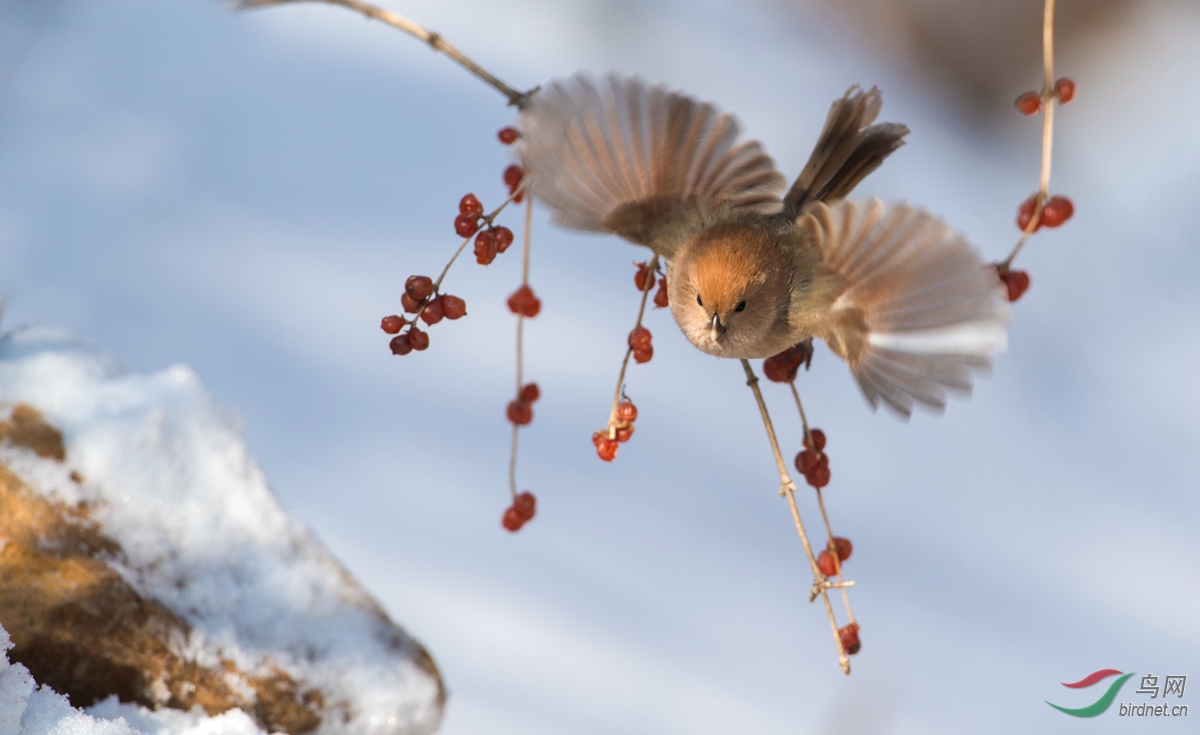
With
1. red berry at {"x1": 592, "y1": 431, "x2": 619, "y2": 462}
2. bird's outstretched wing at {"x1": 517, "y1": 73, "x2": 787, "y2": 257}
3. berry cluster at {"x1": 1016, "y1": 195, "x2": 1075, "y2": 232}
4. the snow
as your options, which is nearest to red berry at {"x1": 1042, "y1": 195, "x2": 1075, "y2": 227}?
berry cluster at {"x1": 1016, "y1": 195, "x2": 1075, "y2": 232}

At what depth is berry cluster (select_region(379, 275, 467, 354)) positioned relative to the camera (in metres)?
0.52

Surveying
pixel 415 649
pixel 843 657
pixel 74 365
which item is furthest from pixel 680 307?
pixel 74 365

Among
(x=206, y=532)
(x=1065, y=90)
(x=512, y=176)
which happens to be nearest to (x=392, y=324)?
(x=512, y=176)

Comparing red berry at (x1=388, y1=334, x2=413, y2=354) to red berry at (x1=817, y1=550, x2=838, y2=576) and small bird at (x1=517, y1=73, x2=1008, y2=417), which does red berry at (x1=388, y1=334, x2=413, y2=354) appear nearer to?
small bird at (x1=517, y1=73, x2=1008, y2=417)

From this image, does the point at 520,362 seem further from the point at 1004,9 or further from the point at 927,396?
the point at 1004,9

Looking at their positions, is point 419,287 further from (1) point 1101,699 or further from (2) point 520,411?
(1) point 1101,699

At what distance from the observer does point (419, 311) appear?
0.53 m

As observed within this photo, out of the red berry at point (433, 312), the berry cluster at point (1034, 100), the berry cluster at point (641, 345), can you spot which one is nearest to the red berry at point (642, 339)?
the berry cluster at point (641, 345)

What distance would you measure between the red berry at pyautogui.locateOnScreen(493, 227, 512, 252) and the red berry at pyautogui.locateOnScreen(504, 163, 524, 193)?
37 millimetres

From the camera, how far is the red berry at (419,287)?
0.52m

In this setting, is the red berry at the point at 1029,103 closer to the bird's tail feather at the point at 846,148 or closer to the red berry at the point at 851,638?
the bird's tail feather at the point at 846,148

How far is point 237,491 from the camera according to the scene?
0.70m

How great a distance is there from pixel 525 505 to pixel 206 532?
23 centimetres

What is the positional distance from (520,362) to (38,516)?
0.99 feet
